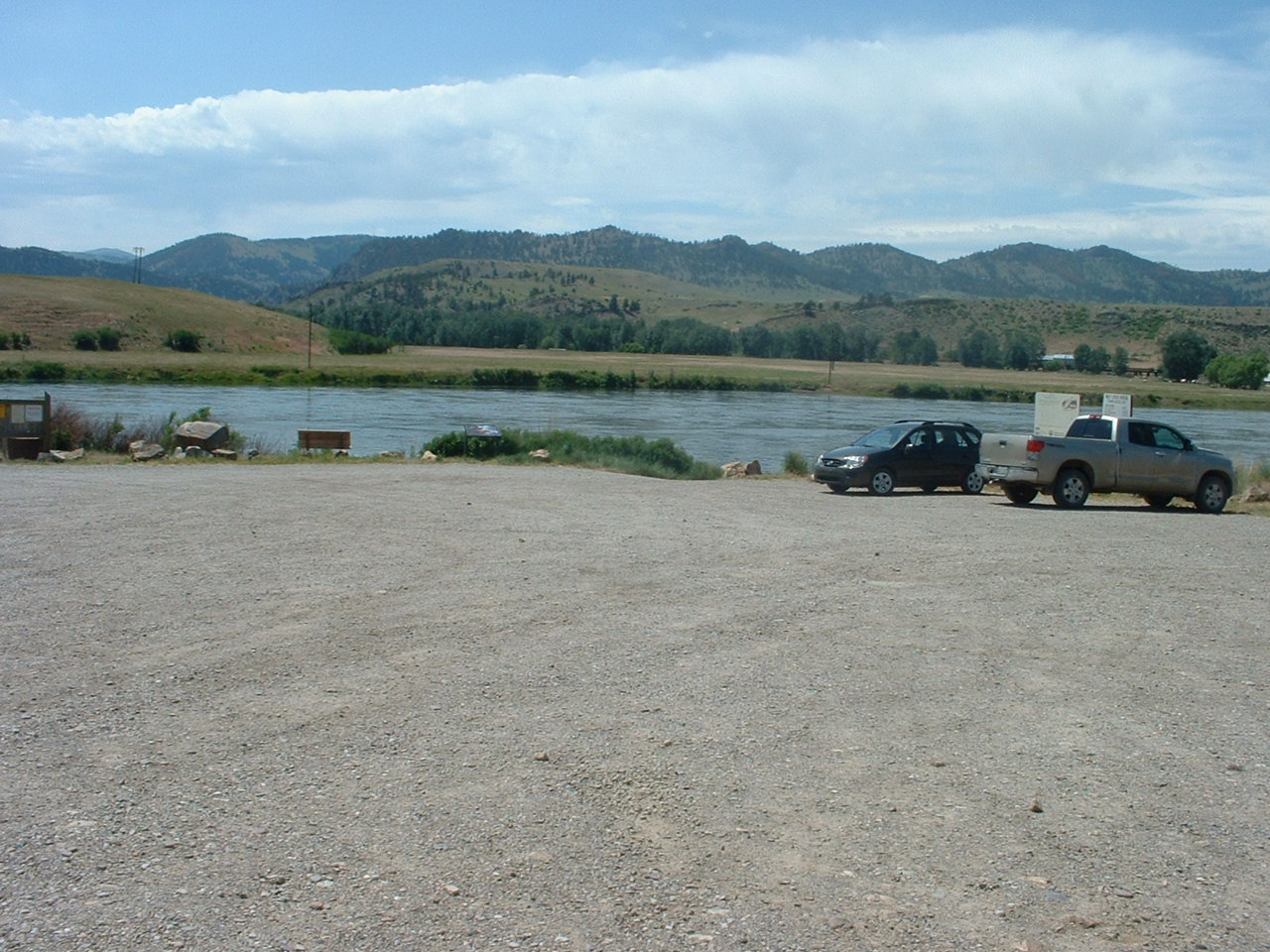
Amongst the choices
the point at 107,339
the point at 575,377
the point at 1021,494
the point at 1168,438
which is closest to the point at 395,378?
the point at 575,377

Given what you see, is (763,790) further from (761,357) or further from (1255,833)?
(761,357)

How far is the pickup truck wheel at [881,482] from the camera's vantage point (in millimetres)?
22594

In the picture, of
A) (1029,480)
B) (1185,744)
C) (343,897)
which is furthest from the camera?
(1029,480)

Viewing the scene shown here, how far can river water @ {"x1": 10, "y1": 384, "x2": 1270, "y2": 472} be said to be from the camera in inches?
1730

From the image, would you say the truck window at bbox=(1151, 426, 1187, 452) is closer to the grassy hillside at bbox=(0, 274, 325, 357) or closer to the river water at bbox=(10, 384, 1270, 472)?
the river water at bbox=(10, 384, 1270, 472)

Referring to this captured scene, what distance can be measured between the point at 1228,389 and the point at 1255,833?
8806 centimetres

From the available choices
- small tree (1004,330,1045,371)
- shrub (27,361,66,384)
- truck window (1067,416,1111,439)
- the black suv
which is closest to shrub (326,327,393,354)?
shrub (27,361,66,384)

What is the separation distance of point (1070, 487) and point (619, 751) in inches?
635

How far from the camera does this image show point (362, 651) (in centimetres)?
785

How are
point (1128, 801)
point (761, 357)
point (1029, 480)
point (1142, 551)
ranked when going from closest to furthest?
point (1128, 801)
point (1142, 551)
point (1029, 480)
point (761, 357)

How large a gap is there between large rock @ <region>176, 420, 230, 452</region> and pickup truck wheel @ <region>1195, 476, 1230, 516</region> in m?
22.2

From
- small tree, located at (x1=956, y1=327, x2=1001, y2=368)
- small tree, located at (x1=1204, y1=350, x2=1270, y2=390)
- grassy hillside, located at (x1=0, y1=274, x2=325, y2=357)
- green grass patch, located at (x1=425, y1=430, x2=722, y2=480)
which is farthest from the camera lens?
small tree, located at (x1=956, y1=327, x2=1001, y2=368)

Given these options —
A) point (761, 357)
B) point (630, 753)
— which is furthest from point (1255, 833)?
point (761, 357)

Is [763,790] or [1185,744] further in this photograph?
[1185,744]
